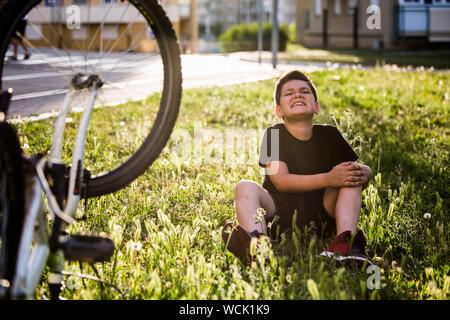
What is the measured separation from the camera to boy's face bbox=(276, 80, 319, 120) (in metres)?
2.36

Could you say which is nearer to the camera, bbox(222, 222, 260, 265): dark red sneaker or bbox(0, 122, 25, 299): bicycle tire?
bbox(0, 122, 25, 299): bicycle tire

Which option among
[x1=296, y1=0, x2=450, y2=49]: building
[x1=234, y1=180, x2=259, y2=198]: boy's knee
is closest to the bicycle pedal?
[x1=234, y1=180, x2=259, y2=198]: boy's knee

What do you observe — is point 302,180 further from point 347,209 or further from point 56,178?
point 56,178

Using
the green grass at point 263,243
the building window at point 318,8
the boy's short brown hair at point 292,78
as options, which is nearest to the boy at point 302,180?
the boy's short brown hair at point 292,78

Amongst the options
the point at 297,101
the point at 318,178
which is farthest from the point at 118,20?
the point at 318,178

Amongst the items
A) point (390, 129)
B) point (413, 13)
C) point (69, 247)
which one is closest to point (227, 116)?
point (390, 129)

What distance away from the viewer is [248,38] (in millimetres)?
32469

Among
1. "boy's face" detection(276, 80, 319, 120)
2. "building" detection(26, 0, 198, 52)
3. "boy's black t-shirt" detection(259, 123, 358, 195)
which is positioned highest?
"building" detection(26, 0, 198, 52)

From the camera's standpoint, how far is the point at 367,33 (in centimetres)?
2627

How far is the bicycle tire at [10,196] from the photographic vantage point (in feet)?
4.66

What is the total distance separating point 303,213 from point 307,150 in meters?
0.29

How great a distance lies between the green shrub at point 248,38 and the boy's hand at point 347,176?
1001 inches

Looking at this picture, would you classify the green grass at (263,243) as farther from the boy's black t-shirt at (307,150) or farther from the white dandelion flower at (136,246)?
the boy's black t-shirt at (307,150)

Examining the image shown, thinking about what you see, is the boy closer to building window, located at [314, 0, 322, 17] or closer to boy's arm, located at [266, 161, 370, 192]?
boy's arm, located at [266, 161, 370, 192]
